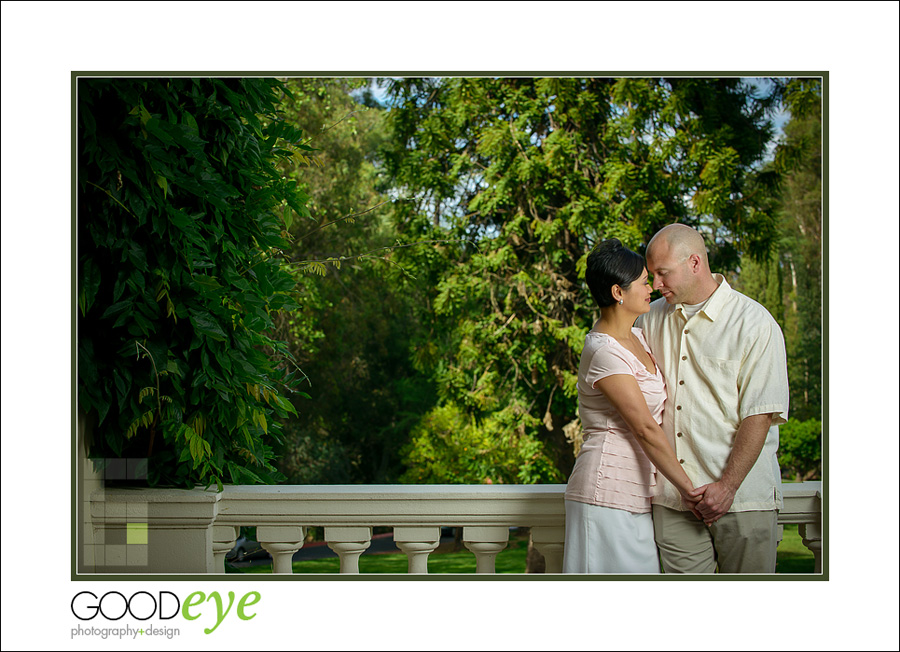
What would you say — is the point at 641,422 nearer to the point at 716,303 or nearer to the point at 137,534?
the point at 716,303

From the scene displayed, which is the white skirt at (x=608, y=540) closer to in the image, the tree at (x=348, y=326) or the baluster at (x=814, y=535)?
the baluster at (x=814, y=535)

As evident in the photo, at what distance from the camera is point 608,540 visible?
2.05 metres

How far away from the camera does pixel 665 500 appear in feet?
6.79

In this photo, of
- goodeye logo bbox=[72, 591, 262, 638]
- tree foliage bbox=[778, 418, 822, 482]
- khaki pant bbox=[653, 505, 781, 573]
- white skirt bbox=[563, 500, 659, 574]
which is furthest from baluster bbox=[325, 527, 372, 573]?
tree foliage bbox=[778, 418, 822, 482]

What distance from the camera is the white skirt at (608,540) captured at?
6.70 feet

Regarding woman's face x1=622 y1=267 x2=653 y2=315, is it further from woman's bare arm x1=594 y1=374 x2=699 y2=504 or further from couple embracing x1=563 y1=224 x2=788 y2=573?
woman's bare arm x1=594 y1=374 x2=699 y2=504

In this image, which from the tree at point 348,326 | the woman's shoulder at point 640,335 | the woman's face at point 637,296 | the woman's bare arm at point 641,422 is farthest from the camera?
the tree at point 348,326

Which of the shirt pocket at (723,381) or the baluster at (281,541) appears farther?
the baluster at (281,541)

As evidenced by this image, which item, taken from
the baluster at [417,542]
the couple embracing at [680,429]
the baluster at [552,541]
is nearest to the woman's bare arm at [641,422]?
the couple embracing at [680,429]

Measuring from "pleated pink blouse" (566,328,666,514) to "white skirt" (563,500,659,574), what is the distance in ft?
0.09

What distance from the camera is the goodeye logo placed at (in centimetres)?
221

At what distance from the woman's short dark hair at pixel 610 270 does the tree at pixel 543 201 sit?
4.95m

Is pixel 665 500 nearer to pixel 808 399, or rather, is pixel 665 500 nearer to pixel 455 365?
pixel 808 399
